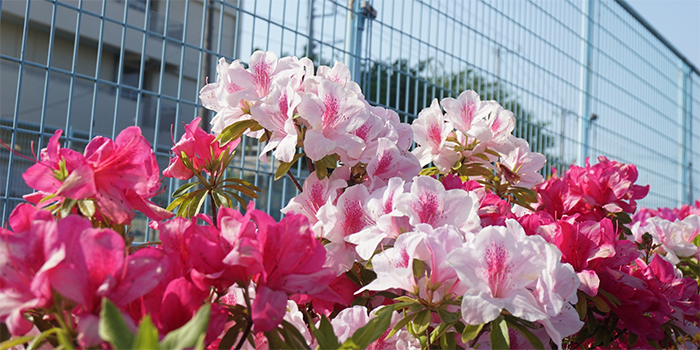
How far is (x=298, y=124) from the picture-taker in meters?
0.74

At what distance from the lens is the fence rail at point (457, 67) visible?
1.32 metres

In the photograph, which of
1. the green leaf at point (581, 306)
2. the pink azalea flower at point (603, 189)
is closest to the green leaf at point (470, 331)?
the green leaf at point (581, 306)

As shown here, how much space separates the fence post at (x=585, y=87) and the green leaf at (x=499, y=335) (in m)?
3.03

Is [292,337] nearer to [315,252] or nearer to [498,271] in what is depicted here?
[315,252]

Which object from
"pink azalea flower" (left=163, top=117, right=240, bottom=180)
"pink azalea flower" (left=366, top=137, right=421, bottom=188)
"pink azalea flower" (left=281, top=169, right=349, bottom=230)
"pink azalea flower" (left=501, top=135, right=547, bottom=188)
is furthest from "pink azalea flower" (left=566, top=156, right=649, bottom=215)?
"pink azalea flower" (left=163, top=117, right=240, bottom=180)

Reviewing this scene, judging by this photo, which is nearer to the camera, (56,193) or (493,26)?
(56,193)

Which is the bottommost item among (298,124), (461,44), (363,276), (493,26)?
(363,276)

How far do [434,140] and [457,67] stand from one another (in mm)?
1398

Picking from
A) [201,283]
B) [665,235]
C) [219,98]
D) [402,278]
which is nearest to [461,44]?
[665,235]

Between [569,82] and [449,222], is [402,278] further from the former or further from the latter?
[569,82]

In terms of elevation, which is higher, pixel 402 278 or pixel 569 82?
pixel 569 82

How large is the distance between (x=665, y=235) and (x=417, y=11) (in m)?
1.14

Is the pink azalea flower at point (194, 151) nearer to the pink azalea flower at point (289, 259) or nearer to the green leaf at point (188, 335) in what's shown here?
the pink azalea flower at point (289, 259)

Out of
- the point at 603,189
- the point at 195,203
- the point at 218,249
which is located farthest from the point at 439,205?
the point at 603,189
